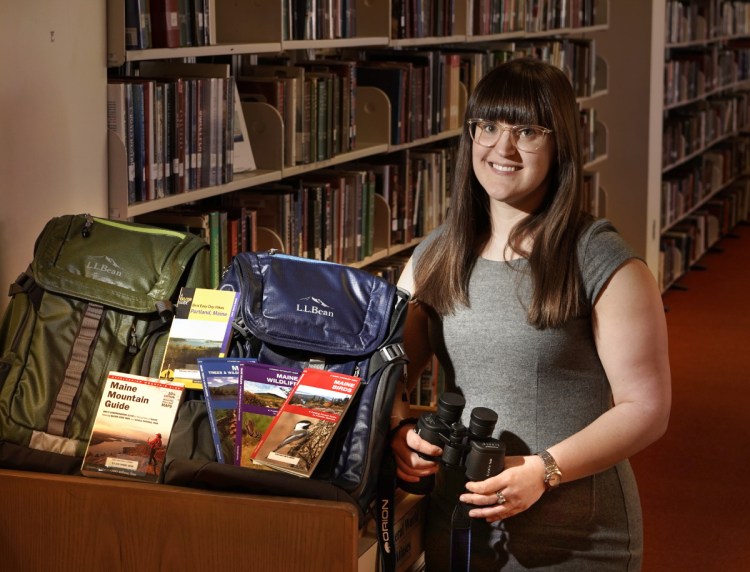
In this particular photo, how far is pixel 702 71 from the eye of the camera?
25.8 ft

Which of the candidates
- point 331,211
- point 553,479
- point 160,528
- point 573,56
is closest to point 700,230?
point 573,56

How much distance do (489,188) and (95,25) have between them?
94cm

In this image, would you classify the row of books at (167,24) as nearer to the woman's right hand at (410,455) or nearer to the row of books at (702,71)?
the woman's right hand at (410,455)

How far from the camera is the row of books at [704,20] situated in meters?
7.03

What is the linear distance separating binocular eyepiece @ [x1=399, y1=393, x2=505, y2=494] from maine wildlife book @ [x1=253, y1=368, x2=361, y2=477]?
129mm

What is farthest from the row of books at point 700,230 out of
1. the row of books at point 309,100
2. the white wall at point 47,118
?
the white wall at point 47,118

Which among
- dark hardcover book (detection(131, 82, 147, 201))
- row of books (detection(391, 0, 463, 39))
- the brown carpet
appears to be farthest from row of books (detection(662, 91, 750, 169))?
dark hardcover book (detection(131, 82, 147, 201))

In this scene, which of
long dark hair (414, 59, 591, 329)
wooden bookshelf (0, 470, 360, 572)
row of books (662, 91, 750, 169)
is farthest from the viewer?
row of books (662, 91, 750, 169)

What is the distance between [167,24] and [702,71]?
245 inches

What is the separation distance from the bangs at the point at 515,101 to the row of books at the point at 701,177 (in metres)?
5.46

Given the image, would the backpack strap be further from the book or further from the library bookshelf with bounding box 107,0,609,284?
the book

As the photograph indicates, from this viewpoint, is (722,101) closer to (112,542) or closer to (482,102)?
(482,102)

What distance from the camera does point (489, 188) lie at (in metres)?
1.73

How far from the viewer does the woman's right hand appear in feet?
5.23
